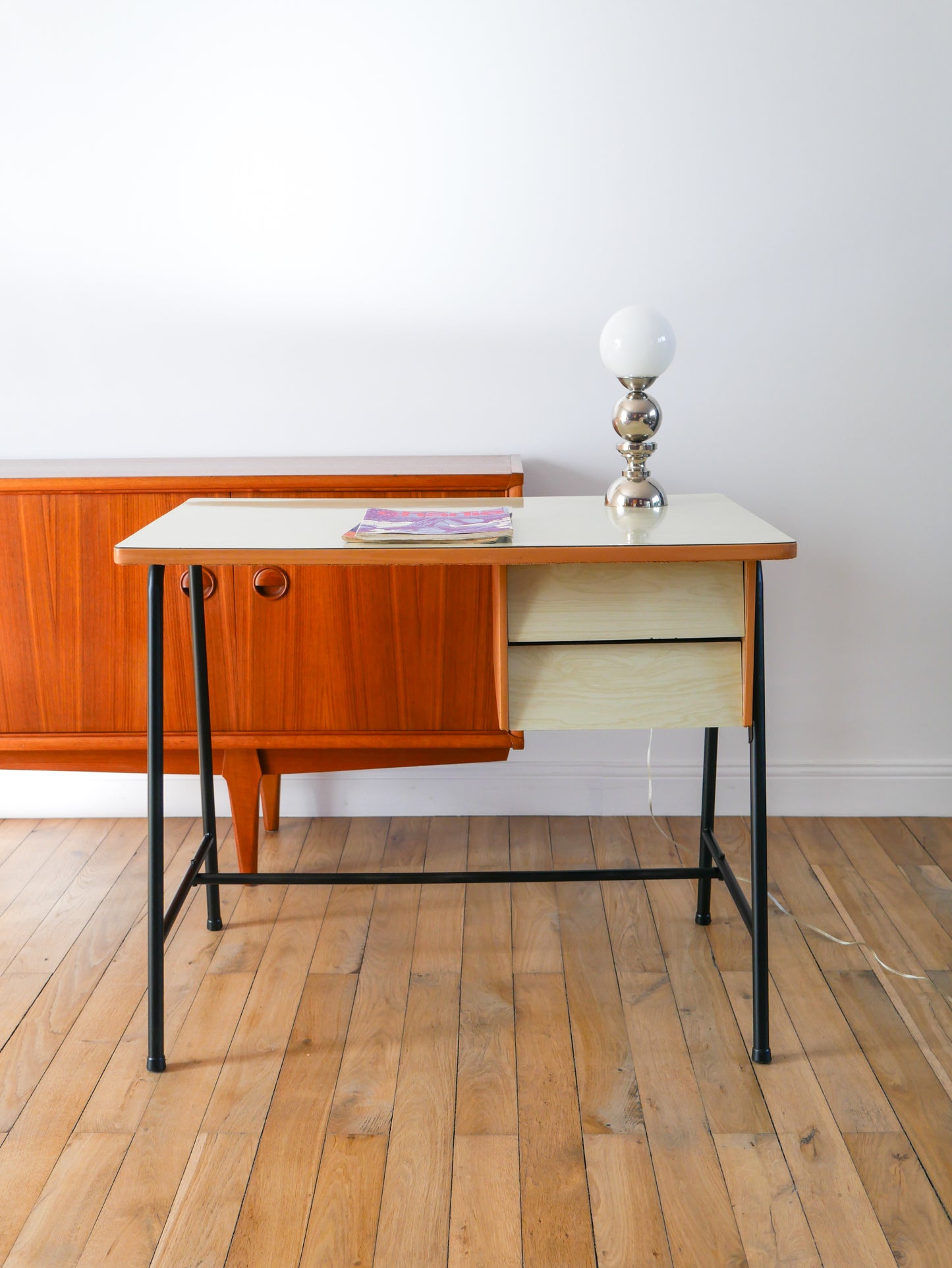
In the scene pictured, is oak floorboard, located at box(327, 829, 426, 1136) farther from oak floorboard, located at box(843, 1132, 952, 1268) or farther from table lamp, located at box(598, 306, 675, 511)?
table lamp, located at box(598, 306, 675, 511)

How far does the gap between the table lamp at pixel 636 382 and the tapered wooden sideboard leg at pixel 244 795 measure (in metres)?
1.00

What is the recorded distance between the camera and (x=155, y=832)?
173 centimetres

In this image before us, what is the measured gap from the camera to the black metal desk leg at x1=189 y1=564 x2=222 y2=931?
6.53 ft

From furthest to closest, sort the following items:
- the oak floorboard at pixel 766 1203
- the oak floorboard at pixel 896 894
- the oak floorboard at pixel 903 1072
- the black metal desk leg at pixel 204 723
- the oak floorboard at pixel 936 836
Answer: the oak floorboard at pixel 936 836 → the oak floorboard at pixel 896 894 → the black metal desk leg at pixel 204 723 → the oak floorboard at pixel 903 1072 → the oak floorboard at pixel 766 1203

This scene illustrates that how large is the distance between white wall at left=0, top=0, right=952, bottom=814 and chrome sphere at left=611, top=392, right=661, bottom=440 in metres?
0.64

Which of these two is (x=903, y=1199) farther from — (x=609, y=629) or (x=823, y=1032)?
(x=609, y=629)

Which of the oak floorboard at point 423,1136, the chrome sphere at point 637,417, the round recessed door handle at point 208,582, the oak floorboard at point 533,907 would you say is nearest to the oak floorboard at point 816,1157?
Result: the oak floorboard at point 533,907

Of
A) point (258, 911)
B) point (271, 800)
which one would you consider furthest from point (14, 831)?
point (258, 911)

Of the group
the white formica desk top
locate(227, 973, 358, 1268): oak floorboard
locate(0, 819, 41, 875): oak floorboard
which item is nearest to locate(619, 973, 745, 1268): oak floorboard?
locate(227, 973, 358, 1268): oak floorboard

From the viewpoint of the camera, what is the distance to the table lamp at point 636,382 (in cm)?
186

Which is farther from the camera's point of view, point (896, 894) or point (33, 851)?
point (33, 851)

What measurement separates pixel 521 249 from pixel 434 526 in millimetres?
1092

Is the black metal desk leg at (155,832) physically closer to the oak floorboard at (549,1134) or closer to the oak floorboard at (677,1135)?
the oak floorboard at (549,1134)

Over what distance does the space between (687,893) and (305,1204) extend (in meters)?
1.13
